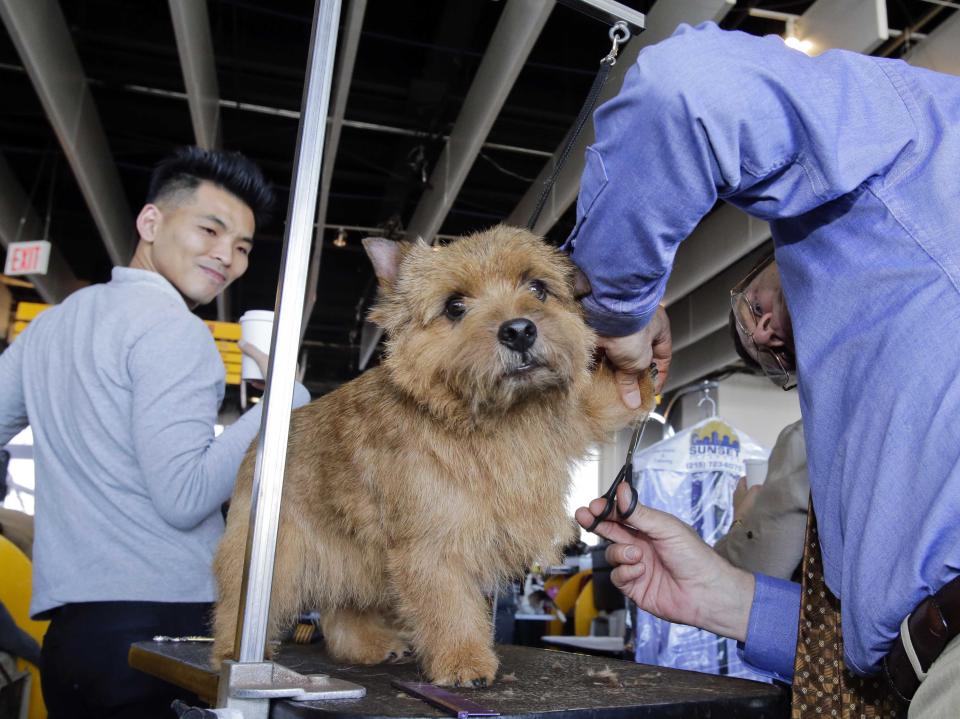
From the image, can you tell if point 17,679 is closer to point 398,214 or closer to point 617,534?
point 617,534

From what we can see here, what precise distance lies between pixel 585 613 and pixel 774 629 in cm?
551

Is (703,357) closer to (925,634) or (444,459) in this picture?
(444,459)

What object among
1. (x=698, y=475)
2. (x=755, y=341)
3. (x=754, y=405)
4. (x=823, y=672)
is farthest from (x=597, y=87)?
(x=754, y=405)

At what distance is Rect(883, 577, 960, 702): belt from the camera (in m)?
0.83

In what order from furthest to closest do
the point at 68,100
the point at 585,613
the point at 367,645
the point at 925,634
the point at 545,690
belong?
the point at 585,613
the point at 68,100
the point at 367,645
the point at 545,690
the point at 925,634

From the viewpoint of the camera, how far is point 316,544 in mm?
1575

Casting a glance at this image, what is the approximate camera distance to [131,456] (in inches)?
77.4

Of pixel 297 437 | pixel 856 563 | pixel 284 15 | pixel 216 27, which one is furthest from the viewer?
pixel 216 27

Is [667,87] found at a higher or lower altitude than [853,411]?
higher

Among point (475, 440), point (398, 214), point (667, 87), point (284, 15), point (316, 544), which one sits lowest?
point (316, 544)

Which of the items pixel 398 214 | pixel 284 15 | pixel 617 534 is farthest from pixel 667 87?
pixel 398 214

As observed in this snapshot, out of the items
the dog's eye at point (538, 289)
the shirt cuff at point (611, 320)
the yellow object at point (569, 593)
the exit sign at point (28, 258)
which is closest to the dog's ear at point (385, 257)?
the dog's eye at point (538, 289)

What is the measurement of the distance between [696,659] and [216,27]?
539cm

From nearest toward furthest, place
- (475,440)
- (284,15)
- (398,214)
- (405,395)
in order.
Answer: (475,440)
(405,395)
(284,15)
(398,214)
